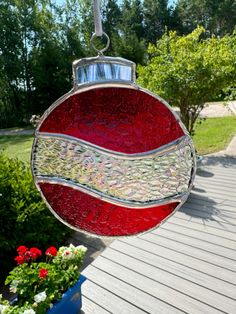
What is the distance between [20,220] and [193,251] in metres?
1.81

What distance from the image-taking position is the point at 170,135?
90 cm

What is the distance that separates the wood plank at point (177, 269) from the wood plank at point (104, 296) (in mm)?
340

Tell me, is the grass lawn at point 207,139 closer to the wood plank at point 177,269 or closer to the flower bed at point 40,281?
the wood plank at point 177,269

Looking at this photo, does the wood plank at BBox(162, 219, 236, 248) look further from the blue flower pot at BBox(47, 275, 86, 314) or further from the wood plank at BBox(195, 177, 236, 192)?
the blue flower pot at BBox(47, 275, 86, 314)

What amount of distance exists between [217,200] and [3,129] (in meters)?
16.1

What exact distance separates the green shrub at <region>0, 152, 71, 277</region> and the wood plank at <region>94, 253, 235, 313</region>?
83 cm

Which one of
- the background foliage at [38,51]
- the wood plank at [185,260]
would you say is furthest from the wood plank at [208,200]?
the background foliage at [38,51]

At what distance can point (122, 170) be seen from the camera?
90 cm

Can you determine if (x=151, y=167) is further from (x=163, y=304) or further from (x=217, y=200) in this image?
(x=217, y=200)

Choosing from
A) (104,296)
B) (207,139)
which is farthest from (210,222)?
(207,139)

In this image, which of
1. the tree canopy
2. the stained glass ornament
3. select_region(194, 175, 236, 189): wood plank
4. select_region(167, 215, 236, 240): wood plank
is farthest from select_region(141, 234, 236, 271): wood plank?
the tree canopy

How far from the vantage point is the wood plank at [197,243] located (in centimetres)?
300

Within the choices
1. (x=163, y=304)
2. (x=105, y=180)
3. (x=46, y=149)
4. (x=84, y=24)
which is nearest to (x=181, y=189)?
(x=105, y=180)

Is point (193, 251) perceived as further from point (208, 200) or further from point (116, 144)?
point (116, 144)
